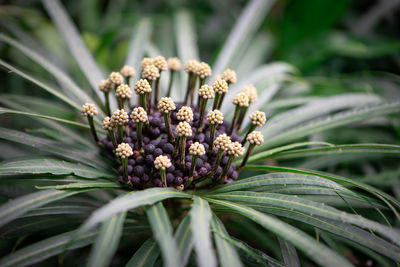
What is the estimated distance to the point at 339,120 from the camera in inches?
35.0

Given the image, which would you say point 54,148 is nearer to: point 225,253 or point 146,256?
point 146,256

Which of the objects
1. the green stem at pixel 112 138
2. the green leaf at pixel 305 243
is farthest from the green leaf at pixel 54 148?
the green leaf at pixel 305 243

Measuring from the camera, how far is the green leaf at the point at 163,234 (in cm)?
46

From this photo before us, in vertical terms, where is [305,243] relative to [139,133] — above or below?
below

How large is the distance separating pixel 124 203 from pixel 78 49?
718 millimetres

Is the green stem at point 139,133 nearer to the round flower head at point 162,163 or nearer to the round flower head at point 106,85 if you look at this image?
the round flower head at point 162,163

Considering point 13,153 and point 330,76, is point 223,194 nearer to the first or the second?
point 13,153

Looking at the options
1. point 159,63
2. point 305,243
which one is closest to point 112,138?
point 159,63

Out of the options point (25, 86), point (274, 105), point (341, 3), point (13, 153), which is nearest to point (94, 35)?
point (25, 86)

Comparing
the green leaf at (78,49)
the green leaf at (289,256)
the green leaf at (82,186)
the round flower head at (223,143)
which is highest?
the green leaf at (78,49)

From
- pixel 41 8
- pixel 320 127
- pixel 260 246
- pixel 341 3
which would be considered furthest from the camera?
pixel 41 8

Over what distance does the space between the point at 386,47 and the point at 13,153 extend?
1.61 meters

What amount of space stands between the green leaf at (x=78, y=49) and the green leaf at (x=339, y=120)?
0.59 meters

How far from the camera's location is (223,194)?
2.30 ft
